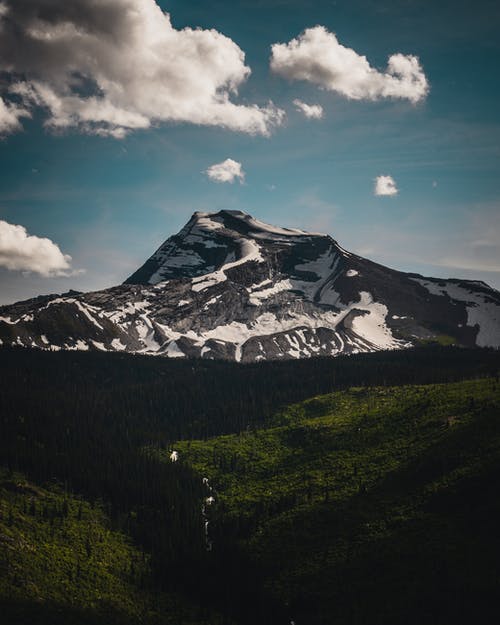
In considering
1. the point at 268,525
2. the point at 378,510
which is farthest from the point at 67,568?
the point at 378,510

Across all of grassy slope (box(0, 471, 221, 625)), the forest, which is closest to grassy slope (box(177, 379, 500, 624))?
the forest

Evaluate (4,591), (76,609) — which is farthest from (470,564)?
(4,591)

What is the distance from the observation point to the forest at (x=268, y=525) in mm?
98812

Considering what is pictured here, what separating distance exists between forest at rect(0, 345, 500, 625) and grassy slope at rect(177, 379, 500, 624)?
13.9 inches

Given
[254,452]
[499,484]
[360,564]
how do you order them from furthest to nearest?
[254,452], [499,484], [360,564]

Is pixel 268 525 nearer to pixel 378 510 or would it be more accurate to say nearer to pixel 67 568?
pixel 378 510

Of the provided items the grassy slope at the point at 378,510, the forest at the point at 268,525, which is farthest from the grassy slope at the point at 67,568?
the grassy slope at the point at 378,510

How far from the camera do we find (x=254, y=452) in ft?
592

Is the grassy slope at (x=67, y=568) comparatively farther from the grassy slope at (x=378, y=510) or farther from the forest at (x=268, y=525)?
the grassy slope at (x=378, y=510)

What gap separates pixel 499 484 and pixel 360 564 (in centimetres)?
3386

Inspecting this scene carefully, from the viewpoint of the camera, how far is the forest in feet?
324

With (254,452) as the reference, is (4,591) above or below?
below

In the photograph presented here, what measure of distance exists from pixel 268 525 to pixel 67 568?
45.4m

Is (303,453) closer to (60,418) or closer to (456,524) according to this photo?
(456,524)
